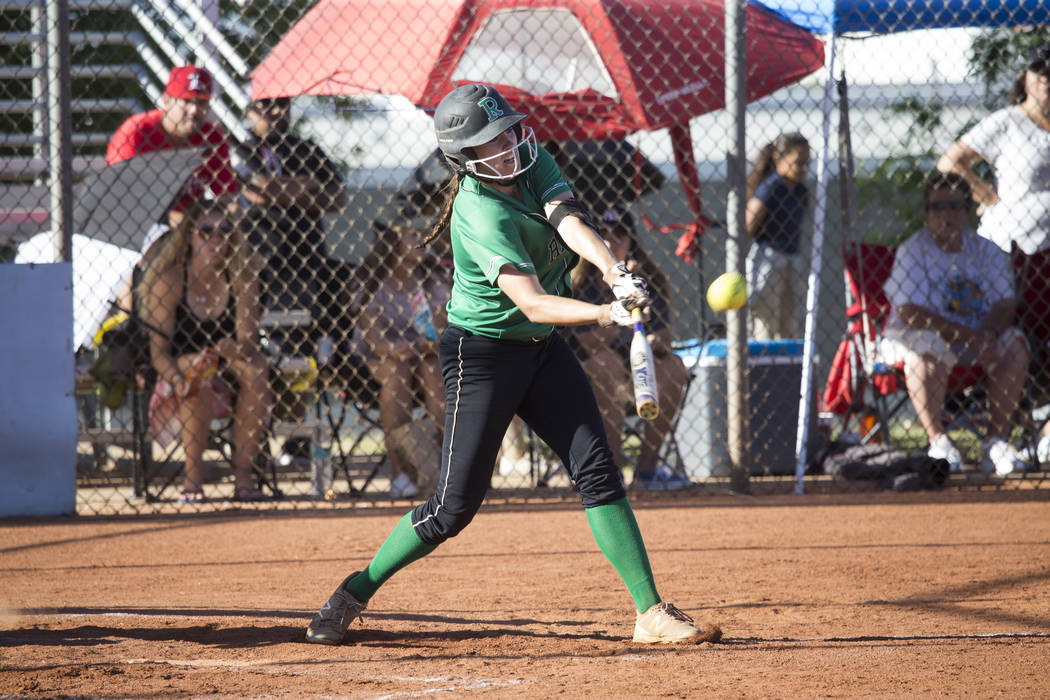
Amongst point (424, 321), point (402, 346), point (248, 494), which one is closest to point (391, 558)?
point (402, 346)

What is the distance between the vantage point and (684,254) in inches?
305

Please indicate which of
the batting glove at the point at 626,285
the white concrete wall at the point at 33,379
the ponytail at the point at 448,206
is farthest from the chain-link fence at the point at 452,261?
the batting glove at the point at 626,285

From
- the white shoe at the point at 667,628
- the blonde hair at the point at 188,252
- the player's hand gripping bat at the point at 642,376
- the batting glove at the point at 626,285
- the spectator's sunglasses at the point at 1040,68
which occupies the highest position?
the spectator's sunglasses at the point at 1040,68

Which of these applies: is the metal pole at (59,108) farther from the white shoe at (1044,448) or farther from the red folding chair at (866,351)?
the white shoe at (1044,448)

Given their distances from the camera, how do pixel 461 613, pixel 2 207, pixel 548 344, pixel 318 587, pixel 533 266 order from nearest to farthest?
pixel 533 266
pixel 548 344
pixel 461 613
pixel 318 587
pixel 2 207

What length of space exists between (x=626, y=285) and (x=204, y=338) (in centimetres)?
463

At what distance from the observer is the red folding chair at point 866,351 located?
7.95 metres

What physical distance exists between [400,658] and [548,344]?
1134mm

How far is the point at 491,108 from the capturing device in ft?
11.8

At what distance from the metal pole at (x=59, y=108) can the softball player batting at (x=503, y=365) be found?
385 cm

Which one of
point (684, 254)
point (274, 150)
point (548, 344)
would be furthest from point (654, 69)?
point (548, 344)

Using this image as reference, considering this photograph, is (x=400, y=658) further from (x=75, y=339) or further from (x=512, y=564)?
(x=75, y=339)

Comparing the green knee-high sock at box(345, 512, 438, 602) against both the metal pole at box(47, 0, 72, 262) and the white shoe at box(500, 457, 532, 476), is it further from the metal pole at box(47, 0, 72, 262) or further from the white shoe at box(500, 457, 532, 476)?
the white shoe at box(500, 457, 532, 476)

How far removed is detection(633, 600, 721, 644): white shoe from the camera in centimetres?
360
